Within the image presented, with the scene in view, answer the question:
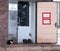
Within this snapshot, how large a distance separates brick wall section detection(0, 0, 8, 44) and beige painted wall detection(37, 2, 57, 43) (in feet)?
4.57

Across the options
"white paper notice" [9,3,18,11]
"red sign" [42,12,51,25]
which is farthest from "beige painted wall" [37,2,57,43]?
"white paper notice" [9,3,18,11]

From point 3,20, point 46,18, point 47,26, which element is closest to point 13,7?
point 3,20

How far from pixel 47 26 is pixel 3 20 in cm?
191

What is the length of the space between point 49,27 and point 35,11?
0.92 m

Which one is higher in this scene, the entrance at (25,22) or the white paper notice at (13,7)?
the white paper notice at (13,7)

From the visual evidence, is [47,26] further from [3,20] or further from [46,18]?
[3,20]

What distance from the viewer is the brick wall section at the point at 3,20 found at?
8477 mm

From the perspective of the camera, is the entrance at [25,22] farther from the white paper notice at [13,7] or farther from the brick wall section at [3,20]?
the brick wall section at [3,20]

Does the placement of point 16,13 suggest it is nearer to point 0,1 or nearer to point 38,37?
point 0,1

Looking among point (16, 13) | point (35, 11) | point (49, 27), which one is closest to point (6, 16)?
point (16, 13)

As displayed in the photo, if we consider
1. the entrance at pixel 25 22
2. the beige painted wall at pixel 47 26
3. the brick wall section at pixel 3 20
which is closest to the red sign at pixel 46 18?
the beige painted wall at pixel 47 26

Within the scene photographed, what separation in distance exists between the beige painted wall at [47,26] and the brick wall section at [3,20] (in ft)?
4.57

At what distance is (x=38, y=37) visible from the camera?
896 centimetres

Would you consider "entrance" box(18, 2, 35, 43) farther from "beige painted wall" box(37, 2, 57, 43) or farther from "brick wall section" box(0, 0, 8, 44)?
"brick wall section" box(0, 0, 8, 44)
